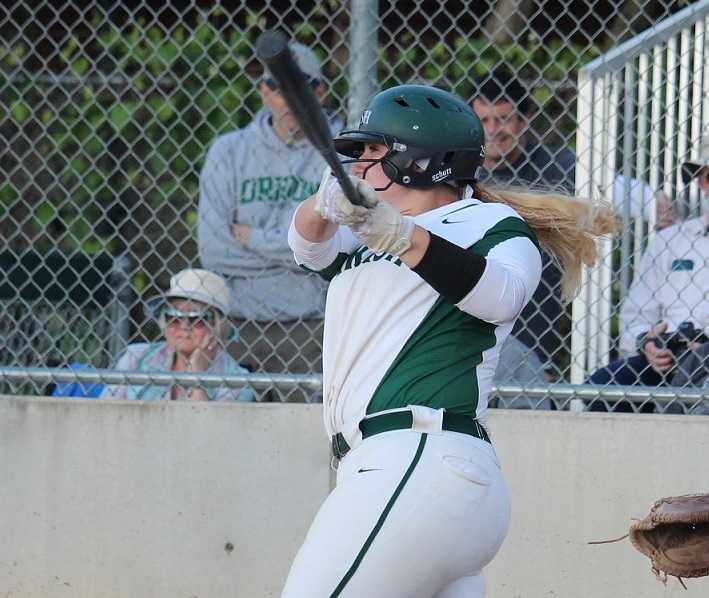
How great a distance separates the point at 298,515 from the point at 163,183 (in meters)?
3.10

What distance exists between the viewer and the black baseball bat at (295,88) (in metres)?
2.21

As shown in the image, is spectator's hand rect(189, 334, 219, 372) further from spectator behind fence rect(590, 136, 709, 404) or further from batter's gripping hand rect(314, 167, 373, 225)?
batter's gripping hand rect(314, 167, 373, 225)

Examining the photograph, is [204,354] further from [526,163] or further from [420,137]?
→ [420,137]

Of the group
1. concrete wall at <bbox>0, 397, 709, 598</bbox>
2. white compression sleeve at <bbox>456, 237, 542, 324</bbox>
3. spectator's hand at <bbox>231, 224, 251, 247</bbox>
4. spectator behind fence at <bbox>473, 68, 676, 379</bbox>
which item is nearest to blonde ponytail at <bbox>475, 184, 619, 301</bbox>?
white compression sleeve at <bbox>456, 237, 542, 324</bbox>

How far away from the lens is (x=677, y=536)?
142 inches

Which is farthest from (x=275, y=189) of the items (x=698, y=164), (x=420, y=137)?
(x=420, y=137)

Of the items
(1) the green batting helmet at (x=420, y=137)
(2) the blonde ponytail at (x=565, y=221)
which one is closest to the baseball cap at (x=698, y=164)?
(2) the blonde ponytail at (x=565, y=221)

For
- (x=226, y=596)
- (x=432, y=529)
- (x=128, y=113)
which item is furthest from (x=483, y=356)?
(x=128, y=113)

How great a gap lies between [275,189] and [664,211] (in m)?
1.72

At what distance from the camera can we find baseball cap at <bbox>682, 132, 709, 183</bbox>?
5309 millimetres

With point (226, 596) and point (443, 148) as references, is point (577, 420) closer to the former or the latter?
point (226, 596)

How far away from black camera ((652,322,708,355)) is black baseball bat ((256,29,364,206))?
285cm

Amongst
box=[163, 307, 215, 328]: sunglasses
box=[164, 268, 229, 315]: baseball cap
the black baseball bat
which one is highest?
the black baseball bat

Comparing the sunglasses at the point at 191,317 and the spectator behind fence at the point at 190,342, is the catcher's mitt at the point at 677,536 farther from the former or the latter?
the sunglasses at the point at 191,317
